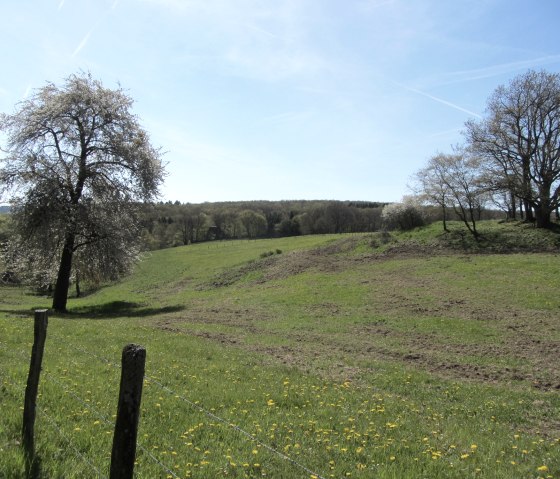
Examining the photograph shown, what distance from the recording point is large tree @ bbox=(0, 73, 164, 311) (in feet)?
83.5

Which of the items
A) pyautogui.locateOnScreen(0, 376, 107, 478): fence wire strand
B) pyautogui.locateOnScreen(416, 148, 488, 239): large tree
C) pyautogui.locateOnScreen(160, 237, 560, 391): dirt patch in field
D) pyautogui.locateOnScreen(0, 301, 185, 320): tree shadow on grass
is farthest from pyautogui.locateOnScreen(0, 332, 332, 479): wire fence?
pyautogui.locateOnScreen(416, 148, 488, 239): large tree

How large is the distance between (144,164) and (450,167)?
2727cm

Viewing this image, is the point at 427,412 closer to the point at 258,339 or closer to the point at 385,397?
the point at 385,397

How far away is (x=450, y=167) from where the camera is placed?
3919 centimetres

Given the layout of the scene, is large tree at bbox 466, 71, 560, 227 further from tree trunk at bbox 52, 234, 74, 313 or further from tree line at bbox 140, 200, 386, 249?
tree line at bbox 140, 200, 386, 249

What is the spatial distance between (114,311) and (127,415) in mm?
27822

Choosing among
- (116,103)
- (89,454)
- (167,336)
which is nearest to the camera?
(89,454)

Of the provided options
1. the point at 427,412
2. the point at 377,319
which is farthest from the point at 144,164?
the point at 427,412

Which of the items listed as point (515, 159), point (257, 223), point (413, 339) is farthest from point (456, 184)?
point (257, 223)

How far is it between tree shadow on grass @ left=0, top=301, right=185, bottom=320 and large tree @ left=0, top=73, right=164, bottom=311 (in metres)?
2.12

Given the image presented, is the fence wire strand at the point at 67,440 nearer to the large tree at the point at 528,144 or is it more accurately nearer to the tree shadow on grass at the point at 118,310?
the tree shadow on grass at the point at 118,310

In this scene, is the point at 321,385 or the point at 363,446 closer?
the point at 363,446

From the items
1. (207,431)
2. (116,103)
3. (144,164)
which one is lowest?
(207,431)

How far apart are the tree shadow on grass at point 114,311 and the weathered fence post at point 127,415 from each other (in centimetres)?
2277
